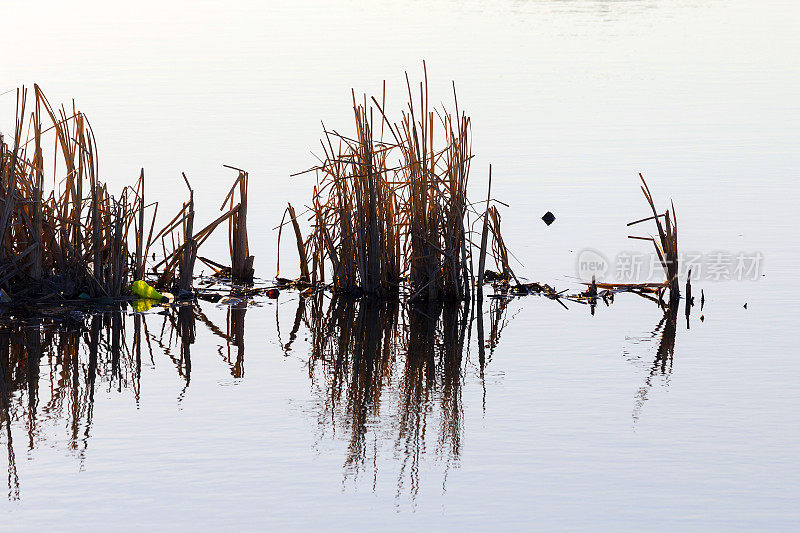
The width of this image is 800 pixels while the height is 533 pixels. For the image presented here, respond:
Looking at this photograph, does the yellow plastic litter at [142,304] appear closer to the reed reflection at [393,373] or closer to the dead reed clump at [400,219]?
the reed reflection at [393,373]

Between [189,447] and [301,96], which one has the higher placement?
[301,96]

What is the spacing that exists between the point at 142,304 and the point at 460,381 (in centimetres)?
246

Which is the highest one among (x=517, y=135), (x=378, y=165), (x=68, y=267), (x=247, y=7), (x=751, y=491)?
(x=247, y=7)

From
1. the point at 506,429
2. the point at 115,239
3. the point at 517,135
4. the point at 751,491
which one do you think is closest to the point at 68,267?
the point at 115,239

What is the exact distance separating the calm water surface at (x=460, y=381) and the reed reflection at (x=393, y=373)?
2 cm

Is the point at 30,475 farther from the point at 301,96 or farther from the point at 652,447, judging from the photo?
the point at 301,96

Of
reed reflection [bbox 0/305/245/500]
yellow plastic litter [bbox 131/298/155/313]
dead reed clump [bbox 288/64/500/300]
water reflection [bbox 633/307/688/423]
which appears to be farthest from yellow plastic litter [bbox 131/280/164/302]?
water reflection [bbox 633/307/688/423]

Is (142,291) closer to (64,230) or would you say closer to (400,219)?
(64,230)

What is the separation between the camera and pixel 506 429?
5918 mm

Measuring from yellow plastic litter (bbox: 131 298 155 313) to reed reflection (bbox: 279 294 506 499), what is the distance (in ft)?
2.96

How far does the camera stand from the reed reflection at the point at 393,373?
566cm

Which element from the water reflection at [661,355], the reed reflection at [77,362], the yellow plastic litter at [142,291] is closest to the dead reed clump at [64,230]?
the yellow plastic litter at [142,291]

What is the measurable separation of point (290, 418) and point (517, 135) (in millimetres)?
9407

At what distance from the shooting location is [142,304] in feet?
27.3
